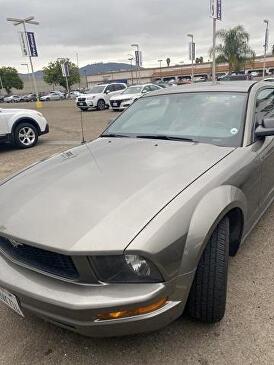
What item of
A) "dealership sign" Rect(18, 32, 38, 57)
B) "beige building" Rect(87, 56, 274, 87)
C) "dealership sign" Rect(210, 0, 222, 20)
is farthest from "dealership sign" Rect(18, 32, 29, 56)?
"beige building" Rect(87, 56, 274, 87)

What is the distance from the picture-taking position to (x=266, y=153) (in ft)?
9.77

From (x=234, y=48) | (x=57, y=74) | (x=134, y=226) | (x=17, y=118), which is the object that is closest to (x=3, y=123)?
(x=17, y=118)

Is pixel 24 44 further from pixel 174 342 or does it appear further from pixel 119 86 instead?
pixel 174 342

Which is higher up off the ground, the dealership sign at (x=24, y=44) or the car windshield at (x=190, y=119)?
the dealership sign at (x=24, y=44)

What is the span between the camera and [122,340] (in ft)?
7.17

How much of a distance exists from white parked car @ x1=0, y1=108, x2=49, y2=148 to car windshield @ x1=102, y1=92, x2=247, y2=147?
5652 millimetres

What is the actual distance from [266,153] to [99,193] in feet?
5.44

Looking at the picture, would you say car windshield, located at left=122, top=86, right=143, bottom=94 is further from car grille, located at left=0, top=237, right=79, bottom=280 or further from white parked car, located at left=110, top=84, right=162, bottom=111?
car grille, located at left=0, top=237, right=79, bottom=280

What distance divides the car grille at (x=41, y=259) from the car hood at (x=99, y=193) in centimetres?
10

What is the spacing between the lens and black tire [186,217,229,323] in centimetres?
207

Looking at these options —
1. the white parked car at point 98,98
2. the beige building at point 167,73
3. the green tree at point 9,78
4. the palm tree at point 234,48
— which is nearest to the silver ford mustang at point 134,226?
the white parked car at point 98,98

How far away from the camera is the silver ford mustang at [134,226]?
174 cm

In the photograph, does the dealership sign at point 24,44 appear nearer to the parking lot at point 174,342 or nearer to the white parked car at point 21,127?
the white parked car at point 21,127

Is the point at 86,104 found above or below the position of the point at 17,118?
below
